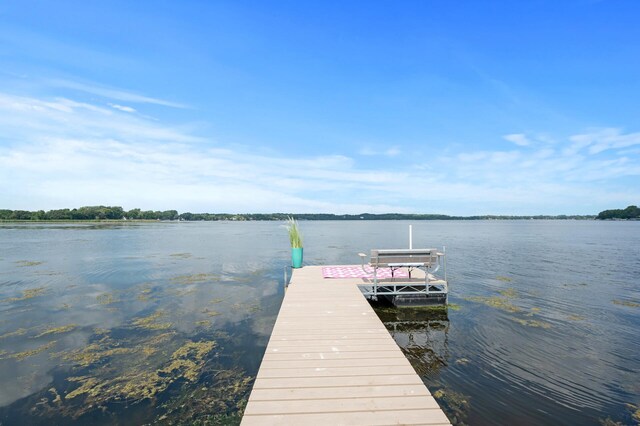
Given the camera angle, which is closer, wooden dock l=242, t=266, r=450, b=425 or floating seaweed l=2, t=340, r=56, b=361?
wooden dock l=242, t=266, r=450, b=425

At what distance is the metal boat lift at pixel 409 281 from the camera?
9.49 metres

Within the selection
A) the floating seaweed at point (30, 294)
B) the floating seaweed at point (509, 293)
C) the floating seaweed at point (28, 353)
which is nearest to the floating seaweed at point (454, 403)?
the floating seaweed at point (509, 293)

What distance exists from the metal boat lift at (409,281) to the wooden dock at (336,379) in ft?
9.59

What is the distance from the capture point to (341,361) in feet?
15.4

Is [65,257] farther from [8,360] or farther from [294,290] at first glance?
[294,290]

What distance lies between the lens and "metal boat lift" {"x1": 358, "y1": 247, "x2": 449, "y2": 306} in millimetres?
9492

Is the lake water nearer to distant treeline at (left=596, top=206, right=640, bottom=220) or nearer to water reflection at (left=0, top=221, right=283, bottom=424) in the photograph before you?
water reflection at (left=0, top=221, right=283, bottom=424)

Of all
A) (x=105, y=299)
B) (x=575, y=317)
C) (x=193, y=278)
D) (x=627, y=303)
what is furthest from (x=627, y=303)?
(x=105, y=299)

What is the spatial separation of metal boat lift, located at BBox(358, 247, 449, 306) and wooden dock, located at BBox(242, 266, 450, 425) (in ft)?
9.59

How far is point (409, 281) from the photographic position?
10.5m

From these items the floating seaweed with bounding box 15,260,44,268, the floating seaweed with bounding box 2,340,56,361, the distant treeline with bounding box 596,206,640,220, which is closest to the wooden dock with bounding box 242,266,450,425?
the floating seaweed with bounding box 2,340,56,361

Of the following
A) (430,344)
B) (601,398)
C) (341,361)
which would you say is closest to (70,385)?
(341,361)

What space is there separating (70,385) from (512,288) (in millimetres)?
14886

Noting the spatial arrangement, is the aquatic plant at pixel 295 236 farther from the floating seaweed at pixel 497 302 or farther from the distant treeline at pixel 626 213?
the distant treeline at pixel 626 213
